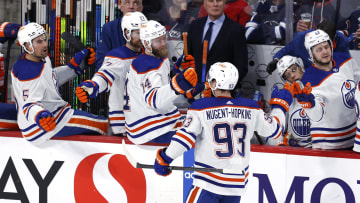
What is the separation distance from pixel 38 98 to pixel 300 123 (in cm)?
186

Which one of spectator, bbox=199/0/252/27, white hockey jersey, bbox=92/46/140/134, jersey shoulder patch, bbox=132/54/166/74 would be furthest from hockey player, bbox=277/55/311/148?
white hockey jersey, bbox=92/46/140/134

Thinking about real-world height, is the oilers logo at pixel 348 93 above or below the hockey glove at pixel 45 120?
above

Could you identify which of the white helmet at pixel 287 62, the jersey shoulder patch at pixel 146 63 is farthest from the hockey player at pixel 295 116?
the jersey shoulder patch at pixel 146 63

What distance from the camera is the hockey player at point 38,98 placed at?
15.7 ft

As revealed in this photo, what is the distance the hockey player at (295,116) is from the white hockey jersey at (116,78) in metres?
1.06

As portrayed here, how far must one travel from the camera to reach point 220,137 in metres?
3.97

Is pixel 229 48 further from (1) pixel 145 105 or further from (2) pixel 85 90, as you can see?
→ (2) pixel 85 90

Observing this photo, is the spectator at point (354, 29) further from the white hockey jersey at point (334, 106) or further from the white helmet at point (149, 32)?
the white helmet at point (149, 32)

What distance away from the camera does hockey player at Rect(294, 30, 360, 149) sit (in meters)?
4.47

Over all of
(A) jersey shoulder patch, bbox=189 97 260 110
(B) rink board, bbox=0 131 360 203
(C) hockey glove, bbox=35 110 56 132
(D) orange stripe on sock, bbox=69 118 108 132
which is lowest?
(B) rink board, bbox=0 131 360 203

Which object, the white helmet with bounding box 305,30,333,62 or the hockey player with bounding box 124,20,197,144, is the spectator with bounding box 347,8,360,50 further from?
the hockey player with bounding box 124,20,197,144

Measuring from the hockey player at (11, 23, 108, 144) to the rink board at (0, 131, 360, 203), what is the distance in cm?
11

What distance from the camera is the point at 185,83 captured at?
13.5ft

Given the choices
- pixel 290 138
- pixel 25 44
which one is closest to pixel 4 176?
pixel 25 44
